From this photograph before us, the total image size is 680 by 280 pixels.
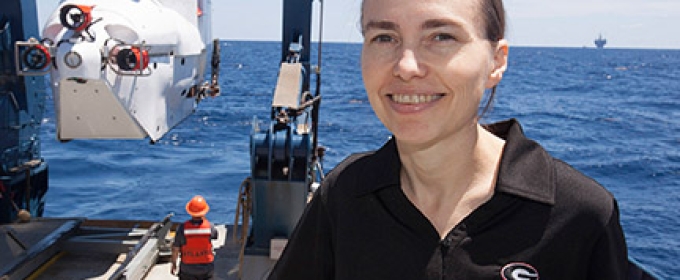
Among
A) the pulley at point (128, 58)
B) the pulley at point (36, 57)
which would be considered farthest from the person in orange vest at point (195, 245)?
the pulley at point (36, 57)

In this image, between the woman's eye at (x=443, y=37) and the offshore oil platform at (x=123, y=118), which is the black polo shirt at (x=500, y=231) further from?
the offshore oil platform at (x=123, y=118)

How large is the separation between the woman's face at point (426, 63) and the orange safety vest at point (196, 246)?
688 cm

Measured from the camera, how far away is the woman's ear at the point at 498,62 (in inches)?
70.1

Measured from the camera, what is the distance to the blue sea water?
18969 mm

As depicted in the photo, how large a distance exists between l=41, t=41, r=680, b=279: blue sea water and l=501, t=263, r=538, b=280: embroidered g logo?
1421cm

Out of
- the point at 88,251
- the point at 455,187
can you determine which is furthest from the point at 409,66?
the point at 88,251

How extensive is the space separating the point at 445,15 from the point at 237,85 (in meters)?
53.5

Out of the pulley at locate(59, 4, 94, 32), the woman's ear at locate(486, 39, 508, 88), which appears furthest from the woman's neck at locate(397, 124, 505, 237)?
the pulley at locate(59, 4, 94, 32)

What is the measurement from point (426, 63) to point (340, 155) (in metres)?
23.7

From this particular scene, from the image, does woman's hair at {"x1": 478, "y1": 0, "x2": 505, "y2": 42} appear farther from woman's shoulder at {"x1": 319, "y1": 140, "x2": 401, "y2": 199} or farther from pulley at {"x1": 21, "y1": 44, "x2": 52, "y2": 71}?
pulley at {"x1": 21, "y1": 44, "x2": 52, "y2": 71}

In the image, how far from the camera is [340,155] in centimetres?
2527

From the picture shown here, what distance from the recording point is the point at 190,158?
26.9 metres

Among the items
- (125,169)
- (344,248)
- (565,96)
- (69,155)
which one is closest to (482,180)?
(344,248)

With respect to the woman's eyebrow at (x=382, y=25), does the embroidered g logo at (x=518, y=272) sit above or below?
below
